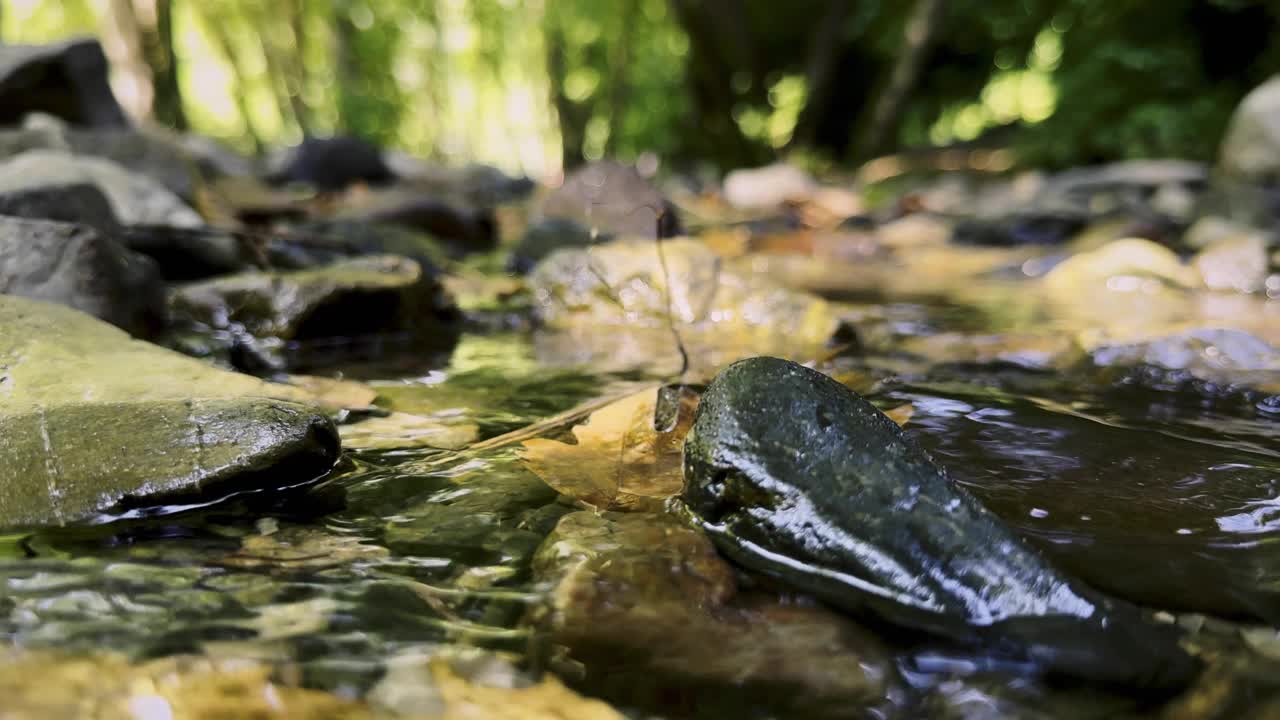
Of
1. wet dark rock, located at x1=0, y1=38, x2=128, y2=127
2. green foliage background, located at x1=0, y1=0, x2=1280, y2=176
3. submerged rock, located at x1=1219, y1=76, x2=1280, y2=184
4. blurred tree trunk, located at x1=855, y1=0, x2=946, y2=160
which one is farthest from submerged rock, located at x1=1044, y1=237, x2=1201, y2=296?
blurred tree trunk, located at x1=855, y1=0, x2=946, y2=160

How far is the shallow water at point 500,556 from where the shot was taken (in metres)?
1.16

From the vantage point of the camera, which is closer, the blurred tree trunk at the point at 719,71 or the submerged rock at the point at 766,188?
the submerged rock at the point at 766,188

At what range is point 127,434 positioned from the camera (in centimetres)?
169

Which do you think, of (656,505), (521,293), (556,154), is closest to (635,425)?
(656,505)

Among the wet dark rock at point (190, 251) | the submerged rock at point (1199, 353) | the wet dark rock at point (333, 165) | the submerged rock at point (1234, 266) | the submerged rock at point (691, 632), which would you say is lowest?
the submerged rock at point (691, 632)

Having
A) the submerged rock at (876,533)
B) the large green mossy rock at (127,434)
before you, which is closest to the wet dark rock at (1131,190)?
the submerged rock at (876,533)

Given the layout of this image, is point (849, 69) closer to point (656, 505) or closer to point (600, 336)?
point (600, 336)

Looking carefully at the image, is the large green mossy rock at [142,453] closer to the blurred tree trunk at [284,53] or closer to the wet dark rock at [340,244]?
the wet dark rock at [340,244]

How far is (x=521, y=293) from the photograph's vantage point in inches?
193

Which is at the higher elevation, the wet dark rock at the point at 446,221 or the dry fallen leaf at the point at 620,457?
the wet dark rock at the point at 446,221

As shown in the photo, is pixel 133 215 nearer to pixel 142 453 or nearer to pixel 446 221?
pixel 446 221

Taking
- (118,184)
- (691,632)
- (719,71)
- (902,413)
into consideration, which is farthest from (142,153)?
(719,71)

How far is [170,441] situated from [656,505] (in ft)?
3.13

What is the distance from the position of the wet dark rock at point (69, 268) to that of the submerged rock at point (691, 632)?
2.24 meters
